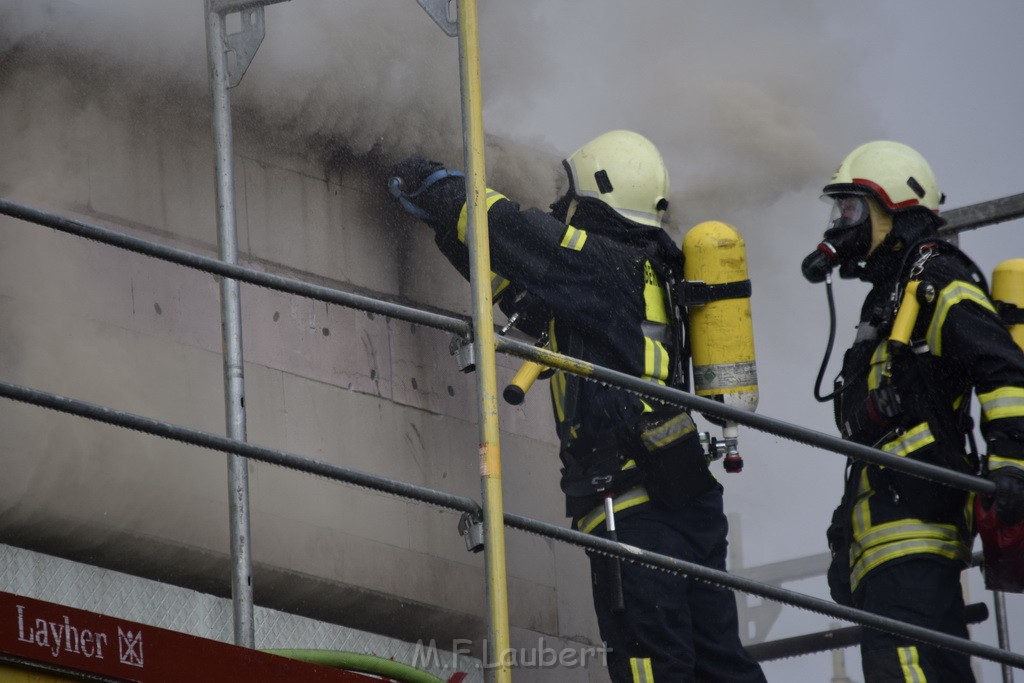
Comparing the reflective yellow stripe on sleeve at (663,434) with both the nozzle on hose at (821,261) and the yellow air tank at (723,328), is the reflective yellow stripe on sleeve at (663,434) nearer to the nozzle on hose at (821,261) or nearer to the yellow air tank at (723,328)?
the yellow air tank at (723,328)

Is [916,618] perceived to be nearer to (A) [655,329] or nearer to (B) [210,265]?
(A) [655,329]

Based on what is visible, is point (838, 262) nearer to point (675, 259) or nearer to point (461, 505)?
point (675, 259)

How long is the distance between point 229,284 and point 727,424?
5.20 ft

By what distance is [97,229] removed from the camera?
364 centimetres

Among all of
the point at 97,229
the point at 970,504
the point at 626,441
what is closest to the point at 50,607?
the point at 97,229

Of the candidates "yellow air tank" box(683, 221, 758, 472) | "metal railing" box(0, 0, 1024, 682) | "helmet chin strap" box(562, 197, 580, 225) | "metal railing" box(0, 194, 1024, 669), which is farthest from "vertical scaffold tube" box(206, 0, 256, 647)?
"yellow air tank" box(683, 221, 758, 472)

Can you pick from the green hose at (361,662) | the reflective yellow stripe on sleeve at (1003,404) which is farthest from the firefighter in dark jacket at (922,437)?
the green hose at (361,662)

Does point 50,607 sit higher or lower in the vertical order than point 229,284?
lower

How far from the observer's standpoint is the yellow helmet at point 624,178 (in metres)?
5.84

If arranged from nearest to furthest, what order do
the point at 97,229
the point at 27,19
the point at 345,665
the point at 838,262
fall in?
Answer: the point at 97,229, the point at 345,665, the point at 27,19, the point at 838,262

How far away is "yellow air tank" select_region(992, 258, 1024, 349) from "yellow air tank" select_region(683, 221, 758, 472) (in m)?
0.77

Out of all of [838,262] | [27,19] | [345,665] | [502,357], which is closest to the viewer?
[345,665]

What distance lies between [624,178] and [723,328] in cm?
69

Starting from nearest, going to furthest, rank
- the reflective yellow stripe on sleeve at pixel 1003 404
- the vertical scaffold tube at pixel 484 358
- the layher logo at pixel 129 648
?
the layher logo at pixel 129 648 < the vertical scaffold tube at pixel 484 358 < the reflective yellow stripe on sleeve at pixel 1003 404
